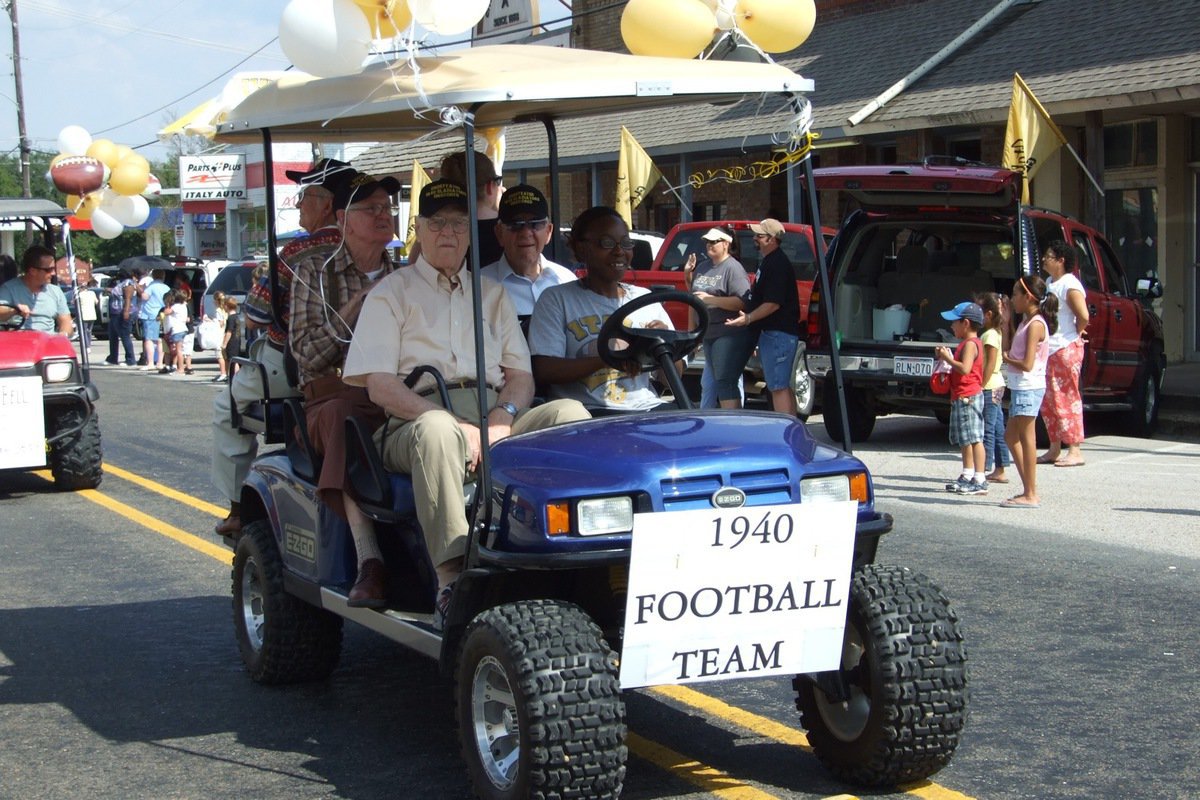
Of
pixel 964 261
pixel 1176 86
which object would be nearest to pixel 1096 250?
pixel 964 261

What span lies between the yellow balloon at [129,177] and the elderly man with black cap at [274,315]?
12.6 meters

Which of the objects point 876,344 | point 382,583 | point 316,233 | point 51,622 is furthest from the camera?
point 876,344

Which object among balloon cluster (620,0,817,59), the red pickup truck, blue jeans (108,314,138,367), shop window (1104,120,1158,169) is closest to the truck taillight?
the red pickup truck

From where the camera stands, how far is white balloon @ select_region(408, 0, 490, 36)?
17.0ft

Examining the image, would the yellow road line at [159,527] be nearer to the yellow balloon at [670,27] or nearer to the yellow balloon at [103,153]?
the yellow balloon at [670,27]

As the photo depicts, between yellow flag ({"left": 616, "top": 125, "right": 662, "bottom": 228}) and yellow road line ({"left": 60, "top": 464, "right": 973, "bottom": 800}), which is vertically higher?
yellow flag ({"left": 616, "top": 125, "right": 662, "bottom": 228})

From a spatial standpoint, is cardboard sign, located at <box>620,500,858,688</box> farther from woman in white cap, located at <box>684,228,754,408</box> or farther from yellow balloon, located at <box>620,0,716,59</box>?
woman in white cap, located at <box>684,228,754,408</box>

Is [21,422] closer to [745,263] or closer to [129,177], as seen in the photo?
[745,263]

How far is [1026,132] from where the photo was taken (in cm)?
1566

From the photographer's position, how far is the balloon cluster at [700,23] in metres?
5.76

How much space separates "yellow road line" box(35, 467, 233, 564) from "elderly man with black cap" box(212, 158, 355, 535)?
141cm

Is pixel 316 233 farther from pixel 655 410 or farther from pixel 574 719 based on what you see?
pixel 574 719

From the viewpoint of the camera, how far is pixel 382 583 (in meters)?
5.46

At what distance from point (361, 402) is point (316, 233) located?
4.06 ft
